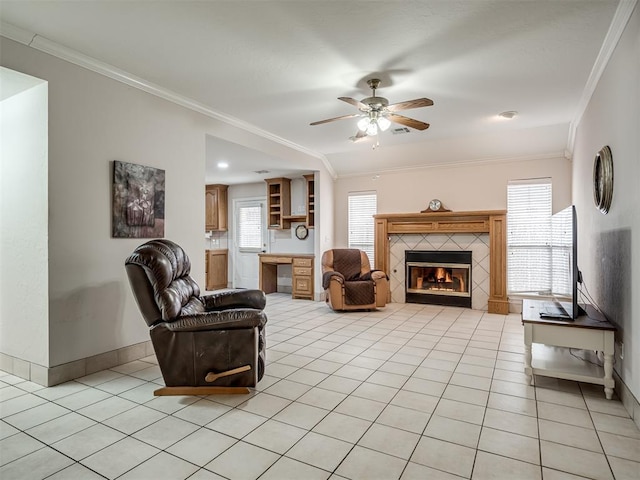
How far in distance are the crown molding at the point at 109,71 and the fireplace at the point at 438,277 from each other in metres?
3.58

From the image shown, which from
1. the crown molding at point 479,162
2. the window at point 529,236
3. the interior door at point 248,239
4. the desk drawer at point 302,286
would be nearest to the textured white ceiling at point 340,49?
the crown molding at point 479,162

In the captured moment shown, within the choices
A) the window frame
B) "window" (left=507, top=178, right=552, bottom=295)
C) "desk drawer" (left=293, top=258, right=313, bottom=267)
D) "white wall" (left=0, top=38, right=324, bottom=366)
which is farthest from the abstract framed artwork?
"window" (left=507, top=178, right=552, bottom=295)

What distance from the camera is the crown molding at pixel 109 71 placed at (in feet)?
8.68

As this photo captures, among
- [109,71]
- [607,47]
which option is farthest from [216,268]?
[607,47]

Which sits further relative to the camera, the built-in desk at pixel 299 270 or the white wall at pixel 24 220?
the built-in desk at pixel 299 270

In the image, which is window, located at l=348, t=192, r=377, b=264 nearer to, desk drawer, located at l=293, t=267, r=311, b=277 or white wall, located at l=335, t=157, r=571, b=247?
white wall, located at l=335, t=157, r=571, b=247

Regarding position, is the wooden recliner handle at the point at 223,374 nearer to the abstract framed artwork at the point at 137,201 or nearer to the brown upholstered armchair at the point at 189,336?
the brown upholstered armchair at the point at 189,336

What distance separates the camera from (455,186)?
636 cm

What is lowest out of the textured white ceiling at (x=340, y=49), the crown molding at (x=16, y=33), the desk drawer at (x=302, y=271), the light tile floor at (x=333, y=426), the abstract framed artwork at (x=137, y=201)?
the light tile floor at (x=333, y=426)

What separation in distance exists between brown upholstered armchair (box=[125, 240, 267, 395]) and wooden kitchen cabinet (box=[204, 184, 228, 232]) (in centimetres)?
601

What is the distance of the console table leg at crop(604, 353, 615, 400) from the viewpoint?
2.64m

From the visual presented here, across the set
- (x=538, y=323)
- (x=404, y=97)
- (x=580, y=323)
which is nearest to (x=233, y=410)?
(x=538, y=323)

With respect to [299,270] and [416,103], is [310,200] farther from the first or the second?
[416,103]

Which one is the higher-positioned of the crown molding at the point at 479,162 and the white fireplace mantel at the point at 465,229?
the crown molding at the point at 479,162
